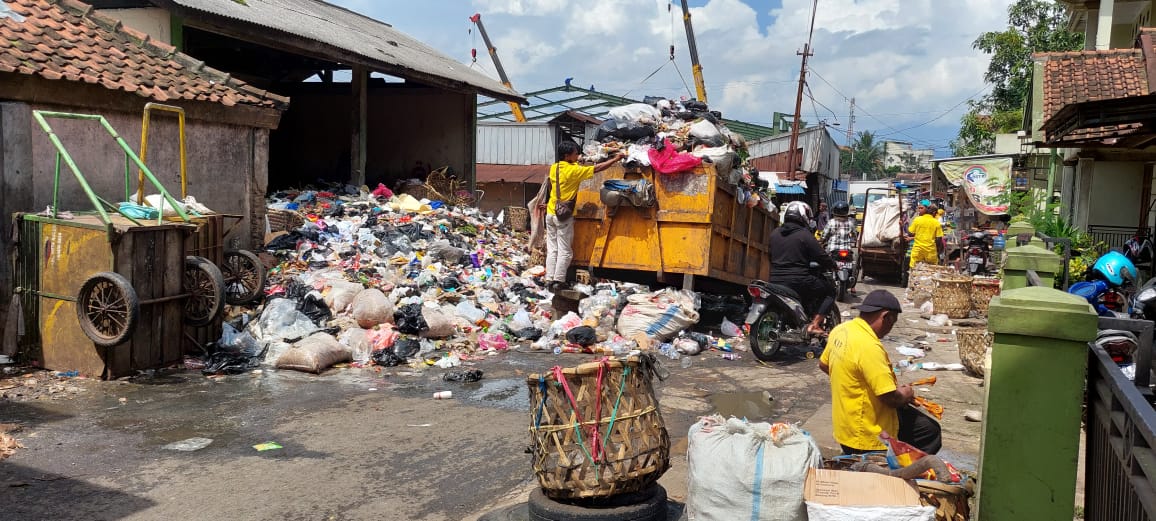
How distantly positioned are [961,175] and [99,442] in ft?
76.4

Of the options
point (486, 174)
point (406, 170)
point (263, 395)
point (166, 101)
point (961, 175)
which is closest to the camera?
point (263, 395)

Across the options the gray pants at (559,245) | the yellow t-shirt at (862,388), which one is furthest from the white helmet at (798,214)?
the yellow t-shirt at (862,388)

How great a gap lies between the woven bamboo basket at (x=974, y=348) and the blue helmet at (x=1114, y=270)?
134 cm

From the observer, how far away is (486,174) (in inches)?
1106

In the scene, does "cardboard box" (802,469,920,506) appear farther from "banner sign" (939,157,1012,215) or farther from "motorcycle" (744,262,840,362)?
"banner sign" (939,157,1012,215)

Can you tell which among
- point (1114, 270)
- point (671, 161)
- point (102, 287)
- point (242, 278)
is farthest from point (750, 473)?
point (242, 278)

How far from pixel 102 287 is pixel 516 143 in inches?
865

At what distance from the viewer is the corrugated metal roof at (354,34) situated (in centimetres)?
1163

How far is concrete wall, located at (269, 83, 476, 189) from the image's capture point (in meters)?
19.1

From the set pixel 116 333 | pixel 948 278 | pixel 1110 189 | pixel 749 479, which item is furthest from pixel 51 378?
pixel 1110 189

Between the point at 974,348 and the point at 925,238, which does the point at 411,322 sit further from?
the point at 925,238

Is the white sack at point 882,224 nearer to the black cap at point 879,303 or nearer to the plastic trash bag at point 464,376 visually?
the plastic trash bag at point 464,376

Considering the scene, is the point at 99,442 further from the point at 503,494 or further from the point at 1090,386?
the point at 1090,386

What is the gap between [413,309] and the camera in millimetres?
9023
